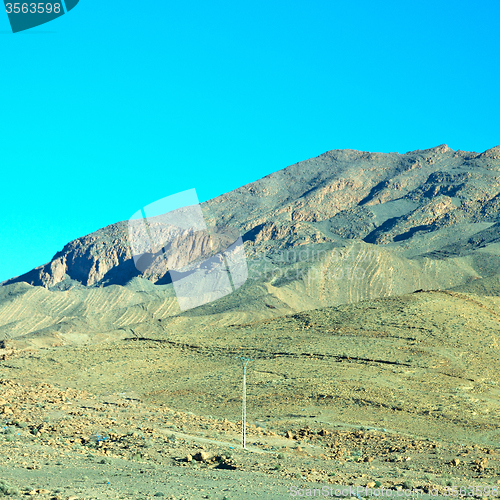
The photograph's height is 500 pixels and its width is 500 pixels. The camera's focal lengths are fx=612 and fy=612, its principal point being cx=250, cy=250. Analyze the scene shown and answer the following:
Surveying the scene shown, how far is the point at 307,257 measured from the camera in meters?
129

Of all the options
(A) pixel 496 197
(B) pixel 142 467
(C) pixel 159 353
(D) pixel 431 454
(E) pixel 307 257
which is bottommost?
(D) pixel 431 454

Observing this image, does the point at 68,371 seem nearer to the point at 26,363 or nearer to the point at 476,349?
the point at 26,363

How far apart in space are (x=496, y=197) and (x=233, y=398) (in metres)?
177

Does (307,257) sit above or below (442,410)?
above

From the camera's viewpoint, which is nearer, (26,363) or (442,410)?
(442,410)

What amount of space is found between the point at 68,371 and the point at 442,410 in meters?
30.8

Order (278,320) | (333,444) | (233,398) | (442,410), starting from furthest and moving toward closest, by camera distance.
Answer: (278,320)
(233,398)
(442,410)
(333,444)

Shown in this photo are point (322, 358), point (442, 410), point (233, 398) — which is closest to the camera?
point (442, 410)

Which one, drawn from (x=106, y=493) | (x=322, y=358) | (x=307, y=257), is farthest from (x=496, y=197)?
(x=106, y=493)

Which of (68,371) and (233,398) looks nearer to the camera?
(233,398)

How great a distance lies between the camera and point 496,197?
647 feet

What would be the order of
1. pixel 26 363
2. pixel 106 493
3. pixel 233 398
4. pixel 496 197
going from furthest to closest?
1. pixel 496 197
2. pixel 26 363
3. pixel 233 398
4. pixel 106 493

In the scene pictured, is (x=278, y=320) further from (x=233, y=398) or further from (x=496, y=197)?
(x=496, y=197)

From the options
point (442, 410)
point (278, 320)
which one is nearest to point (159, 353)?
point (278, 320)
